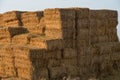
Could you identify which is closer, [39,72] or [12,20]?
[39,72]

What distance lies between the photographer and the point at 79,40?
14.6 m

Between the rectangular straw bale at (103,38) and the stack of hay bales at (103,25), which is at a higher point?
the stack of hay bales at (103,25)

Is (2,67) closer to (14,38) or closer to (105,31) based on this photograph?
(14,38)

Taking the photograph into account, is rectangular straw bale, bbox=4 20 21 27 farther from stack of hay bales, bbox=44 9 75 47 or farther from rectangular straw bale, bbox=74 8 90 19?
rectangular straw bale, bbox=74 8 90 19

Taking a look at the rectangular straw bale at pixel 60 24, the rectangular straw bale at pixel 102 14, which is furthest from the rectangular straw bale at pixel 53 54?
the rectangular straw bale at pixel 102 14

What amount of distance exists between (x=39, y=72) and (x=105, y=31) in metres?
4.37

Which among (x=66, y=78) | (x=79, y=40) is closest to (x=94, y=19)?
(x=79, y=40)

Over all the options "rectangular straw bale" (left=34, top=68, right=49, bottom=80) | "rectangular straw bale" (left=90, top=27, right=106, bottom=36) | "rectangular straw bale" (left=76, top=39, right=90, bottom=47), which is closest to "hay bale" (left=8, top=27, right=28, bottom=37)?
"rectangular straw bale" (left=34, top=68, right=49, bottom=80)

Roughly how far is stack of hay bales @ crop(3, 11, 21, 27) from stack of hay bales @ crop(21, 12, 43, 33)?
44 centimetres

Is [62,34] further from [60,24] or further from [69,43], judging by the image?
[69,43]

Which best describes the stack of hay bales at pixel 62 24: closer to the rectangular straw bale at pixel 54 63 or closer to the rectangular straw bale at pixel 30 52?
the rectangular straw bale at pixel 54 63

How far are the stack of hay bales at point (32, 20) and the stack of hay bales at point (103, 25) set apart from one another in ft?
9.20

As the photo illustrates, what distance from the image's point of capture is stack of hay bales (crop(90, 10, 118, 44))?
51.0 ft

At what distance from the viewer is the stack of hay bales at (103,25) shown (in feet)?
51.0
